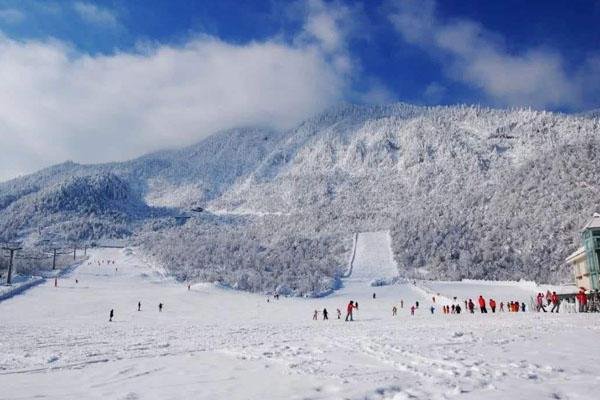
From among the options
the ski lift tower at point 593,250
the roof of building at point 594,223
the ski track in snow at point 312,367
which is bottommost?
the ski track in snow at point 312,367

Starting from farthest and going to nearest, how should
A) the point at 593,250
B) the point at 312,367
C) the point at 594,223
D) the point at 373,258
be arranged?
the point at 373,258
the point at 594,223
the point at 593,250
the point at 312,367

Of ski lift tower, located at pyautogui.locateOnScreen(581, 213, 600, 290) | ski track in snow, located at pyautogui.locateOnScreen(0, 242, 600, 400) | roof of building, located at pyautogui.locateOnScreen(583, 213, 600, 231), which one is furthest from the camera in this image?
roof of building, located at pyautogui.locateOnScreen(583, 213, 600, 231)

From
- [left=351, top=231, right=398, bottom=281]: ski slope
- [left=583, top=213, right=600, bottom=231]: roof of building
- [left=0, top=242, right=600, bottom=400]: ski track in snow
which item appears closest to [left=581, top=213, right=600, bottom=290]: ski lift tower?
[left=583, top=213, right=600, bottom=231]: roof of building

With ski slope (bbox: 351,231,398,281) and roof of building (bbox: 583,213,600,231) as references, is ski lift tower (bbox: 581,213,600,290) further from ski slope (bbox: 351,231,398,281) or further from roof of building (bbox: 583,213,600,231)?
ski slope (bbox: 351,231,398,281)

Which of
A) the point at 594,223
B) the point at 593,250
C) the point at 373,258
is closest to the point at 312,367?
the point at 593,250

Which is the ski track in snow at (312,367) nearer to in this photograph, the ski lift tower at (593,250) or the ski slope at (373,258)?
the ski lift tower at (593,250)

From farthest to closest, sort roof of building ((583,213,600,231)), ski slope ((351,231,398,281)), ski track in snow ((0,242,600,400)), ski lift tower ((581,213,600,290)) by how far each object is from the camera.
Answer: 1. ski slope ((351,231,398,281))
2. roof of building ((583,213,600,231))
3. ski lift tower ((581,213,600,290))
4. ski track in snow ((0,242,600,400))

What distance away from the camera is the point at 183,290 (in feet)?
189

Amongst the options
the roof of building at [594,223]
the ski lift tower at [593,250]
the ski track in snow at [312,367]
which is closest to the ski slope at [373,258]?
the ski lift tower at [593,250]

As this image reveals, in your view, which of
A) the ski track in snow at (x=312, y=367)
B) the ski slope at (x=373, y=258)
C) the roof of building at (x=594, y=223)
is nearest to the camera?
the ski track in snow at (x=312, y=367)

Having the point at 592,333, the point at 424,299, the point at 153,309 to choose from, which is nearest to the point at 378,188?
the point at 424,299

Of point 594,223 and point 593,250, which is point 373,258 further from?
point 594,223

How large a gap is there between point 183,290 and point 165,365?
161 feet

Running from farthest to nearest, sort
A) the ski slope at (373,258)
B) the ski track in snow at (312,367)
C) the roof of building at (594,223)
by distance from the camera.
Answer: the ski slope at (373,258), the roof of building at (594,223), the ski track in snow at (312,367)
